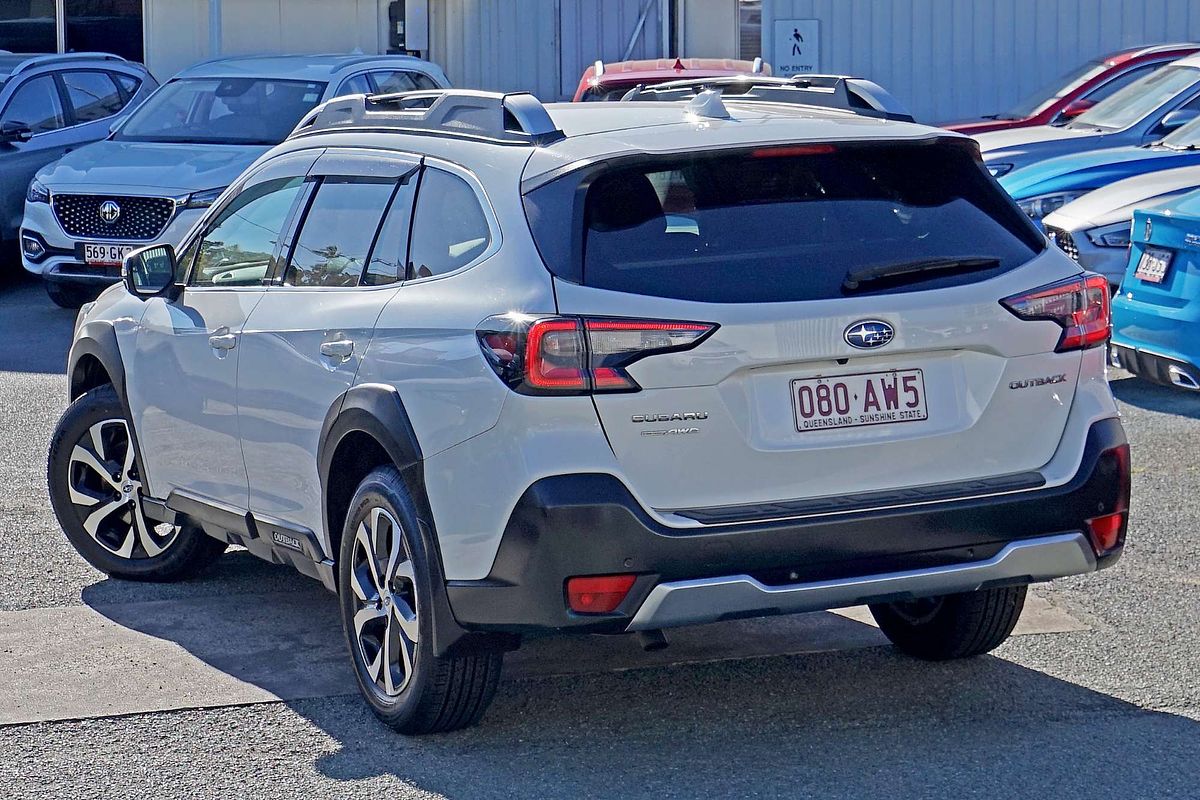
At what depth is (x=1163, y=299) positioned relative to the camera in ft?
30.7

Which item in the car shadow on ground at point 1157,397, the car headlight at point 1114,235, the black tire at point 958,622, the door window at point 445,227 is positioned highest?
the door window at point 445,227

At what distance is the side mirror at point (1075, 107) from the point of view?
1633 centimetres

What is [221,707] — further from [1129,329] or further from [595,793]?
[1129,329]

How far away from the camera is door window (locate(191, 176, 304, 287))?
5.76 meters

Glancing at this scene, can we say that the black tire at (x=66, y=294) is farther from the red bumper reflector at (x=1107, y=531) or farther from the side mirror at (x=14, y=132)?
the red bumper reflector at (x=1107, y=531)

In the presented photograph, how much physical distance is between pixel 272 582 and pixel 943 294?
3190 mm

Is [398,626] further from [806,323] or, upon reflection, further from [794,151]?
[794,151]

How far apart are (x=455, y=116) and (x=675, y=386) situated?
1.29 metres

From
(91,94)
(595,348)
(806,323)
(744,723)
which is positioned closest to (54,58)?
(91,94)

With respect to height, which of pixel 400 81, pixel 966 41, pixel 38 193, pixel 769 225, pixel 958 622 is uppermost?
pixel 966 41

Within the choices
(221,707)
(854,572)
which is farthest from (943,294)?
(221,707)

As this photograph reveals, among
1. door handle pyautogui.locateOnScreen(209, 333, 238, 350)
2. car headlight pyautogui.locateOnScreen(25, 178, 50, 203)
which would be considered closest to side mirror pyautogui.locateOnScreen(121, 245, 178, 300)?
door handle pyautogui.locateOnScreen(209, 333, 238, 350)

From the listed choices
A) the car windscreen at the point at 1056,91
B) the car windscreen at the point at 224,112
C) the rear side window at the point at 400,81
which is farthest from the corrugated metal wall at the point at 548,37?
the car windscreen at the point at 224,112

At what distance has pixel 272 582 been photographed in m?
6.76
